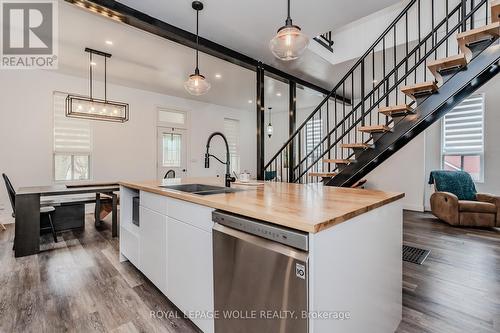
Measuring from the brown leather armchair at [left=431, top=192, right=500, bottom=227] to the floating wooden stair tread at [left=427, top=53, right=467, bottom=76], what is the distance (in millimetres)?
2692

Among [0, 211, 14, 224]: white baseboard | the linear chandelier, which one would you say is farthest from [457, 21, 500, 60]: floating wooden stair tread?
[0, 211, 14, 224]: white baseboard

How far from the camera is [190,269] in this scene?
1679 mm

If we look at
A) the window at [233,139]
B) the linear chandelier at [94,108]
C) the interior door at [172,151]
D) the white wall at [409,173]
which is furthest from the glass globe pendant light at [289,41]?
the window at [233,139]

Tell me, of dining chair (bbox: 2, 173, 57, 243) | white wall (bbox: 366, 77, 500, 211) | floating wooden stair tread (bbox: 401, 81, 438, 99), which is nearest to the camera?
floating wooden stair tread (bbox: 401, 81, 438, 99)

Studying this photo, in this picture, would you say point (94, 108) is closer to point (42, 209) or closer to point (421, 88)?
point (42, 209)

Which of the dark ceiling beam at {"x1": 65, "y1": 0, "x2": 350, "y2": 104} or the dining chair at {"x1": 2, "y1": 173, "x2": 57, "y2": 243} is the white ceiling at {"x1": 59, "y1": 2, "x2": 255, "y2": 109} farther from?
the dining chair at {"x1": 2, "y1": 173, "x2": 57, "y2": 243}

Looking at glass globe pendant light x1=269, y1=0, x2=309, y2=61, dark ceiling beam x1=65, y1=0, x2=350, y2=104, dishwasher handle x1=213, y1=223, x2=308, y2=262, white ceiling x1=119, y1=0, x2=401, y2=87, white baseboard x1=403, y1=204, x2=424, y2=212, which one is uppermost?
white ceiling x1=119, y1=0, x2=401, y2=87

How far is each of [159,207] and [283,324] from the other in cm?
135

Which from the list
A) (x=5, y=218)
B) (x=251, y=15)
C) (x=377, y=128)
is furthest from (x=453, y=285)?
(x=5, y=218)

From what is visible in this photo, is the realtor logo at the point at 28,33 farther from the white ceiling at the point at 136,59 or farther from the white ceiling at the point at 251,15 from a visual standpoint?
the white ceiling at the point at 251,15

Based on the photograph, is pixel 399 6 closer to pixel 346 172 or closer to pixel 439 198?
pixel 346 172

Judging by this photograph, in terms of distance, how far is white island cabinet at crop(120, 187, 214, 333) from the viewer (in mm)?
1561

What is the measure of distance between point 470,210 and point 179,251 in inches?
184

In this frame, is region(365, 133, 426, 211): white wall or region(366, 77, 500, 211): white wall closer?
region(366, 77, 500, 211): white wall
